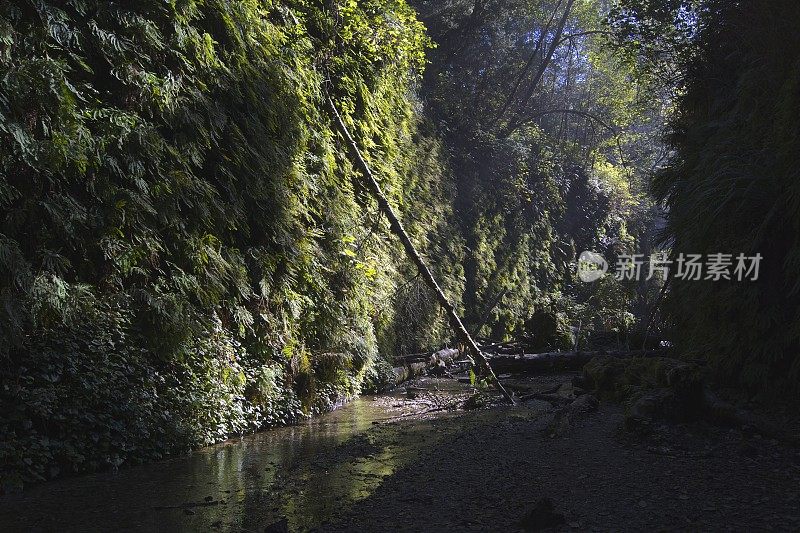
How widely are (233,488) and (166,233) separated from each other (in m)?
2.91

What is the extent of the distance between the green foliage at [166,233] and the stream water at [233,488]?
360mm

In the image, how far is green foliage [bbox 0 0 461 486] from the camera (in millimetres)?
4816

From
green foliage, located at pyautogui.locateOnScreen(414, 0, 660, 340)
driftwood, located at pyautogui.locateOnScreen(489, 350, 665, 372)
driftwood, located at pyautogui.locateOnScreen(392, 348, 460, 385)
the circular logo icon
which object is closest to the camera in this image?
driftwood, located at pyautogui.locateOnScreen(392, 348, 460, 385)

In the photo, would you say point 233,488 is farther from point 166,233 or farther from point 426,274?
point 426,274

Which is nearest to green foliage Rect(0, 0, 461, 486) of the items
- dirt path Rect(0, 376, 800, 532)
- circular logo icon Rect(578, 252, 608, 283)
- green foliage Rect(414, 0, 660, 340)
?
dirt path Rect(0, 376, 800, 532)

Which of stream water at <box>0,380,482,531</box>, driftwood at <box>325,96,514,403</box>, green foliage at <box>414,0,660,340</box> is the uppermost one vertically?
green foliage at <box>414,0,660,340</box>

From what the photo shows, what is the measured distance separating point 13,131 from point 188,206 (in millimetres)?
1952

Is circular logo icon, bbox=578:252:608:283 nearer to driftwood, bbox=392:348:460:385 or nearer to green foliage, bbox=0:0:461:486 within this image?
driftwood, bbox=392:348:460:385

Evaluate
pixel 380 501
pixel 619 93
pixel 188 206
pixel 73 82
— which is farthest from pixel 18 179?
pixel 619 93

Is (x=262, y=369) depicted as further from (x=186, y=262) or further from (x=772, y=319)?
(x=772, y=319)

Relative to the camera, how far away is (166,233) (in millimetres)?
6223

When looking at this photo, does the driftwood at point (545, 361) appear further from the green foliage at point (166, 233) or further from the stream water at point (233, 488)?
the stream water at point (233, 488)

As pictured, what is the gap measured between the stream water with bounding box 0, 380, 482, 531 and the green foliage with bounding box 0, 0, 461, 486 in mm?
360

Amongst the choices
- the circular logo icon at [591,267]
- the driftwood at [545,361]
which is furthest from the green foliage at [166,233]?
the circular logo icon at [591,267]
